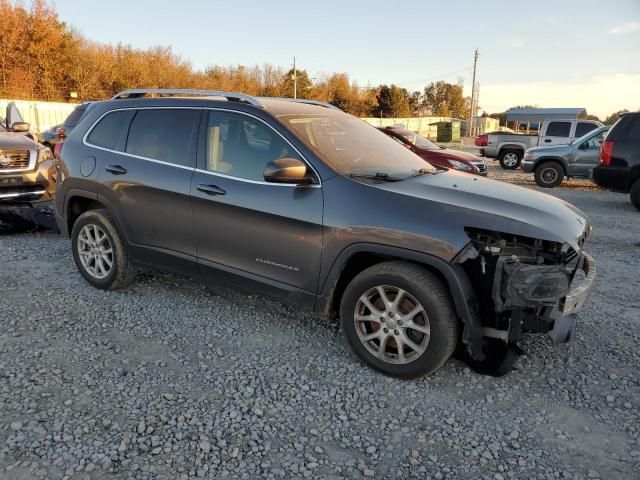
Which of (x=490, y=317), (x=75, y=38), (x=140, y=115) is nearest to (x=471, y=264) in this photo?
(x=490, y=317)

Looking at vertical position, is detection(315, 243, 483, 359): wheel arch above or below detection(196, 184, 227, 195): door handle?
below

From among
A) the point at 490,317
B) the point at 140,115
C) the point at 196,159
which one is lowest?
the point at 490,317

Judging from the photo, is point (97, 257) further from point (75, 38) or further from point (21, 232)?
point (75, 38)

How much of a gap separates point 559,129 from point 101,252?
16475 mm

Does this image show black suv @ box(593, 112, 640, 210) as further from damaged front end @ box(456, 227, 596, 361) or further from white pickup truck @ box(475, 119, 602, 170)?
damaged front end @ box(456, 227, 596, 361)

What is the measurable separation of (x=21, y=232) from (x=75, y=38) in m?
40.3

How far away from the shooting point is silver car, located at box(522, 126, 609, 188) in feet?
43.8

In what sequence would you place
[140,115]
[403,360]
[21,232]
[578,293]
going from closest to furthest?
[578,293], [403,360], [140,115], [21,232]

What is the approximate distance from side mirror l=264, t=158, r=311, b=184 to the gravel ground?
1.28m

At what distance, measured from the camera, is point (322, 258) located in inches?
135

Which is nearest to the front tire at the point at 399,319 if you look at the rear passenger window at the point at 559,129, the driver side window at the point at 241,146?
the driver side window at the point at 241,146

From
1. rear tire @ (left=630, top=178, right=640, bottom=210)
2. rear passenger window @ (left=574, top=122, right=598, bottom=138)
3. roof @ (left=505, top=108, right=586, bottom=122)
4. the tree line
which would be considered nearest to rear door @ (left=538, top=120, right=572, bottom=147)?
rear passenger window @ (left=574, top=122, right=598, bottom=138)

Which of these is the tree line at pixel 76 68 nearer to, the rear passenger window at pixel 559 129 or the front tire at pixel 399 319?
the rear passenger window at pixel 559 129

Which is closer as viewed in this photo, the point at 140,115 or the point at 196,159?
the point at 196,159
